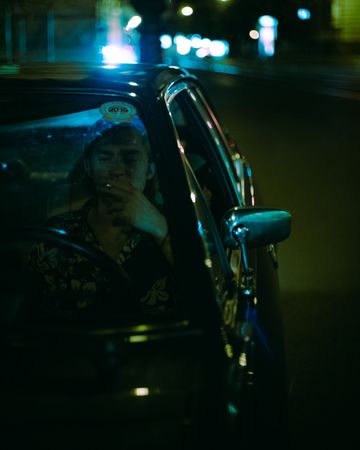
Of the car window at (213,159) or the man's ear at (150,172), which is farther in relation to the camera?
the car window at (213,159)

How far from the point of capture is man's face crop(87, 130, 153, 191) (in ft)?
8.85

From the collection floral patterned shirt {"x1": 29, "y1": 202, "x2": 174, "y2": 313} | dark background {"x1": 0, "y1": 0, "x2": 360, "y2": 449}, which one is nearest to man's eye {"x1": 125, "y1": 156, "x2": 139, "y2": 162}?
floral patterned shirt {"x1": 29, "y1": 202, "x2": 174, "y2": 313}

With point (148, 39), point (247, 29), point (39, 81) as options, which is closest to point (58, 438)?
point (39, 81)

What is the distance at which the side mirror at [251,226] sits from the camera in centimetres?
256

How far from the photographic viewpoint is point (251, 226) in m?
2.59

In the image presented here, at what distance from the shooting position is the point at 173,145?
2238 millimetres

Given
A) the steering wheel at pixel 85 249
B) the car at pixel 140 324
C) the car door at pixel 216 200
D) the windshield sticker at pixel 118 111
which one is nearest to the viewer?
the car at pixel 140 324

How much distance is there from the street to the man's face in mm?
1242

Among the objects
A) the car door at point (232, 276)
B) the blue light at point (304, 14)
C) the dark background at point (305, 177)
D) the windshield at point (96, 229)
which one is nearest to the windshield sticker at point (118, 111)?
the windshield at point (96, 229)

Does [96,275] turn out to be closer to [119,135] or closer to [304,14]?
[119,135]

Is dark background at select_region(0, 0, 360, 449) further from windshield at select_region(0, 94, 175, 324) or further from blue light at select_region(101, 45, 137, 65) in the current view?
blue light at select_region(101, 45, 137, 65)

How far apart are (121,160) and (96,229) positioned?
252 millimetres

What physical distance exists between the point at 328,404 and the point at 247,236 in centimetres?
175

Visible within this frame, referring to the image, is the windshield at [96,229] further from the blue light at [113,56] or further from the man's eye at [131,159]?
the blue light at [113,56]
